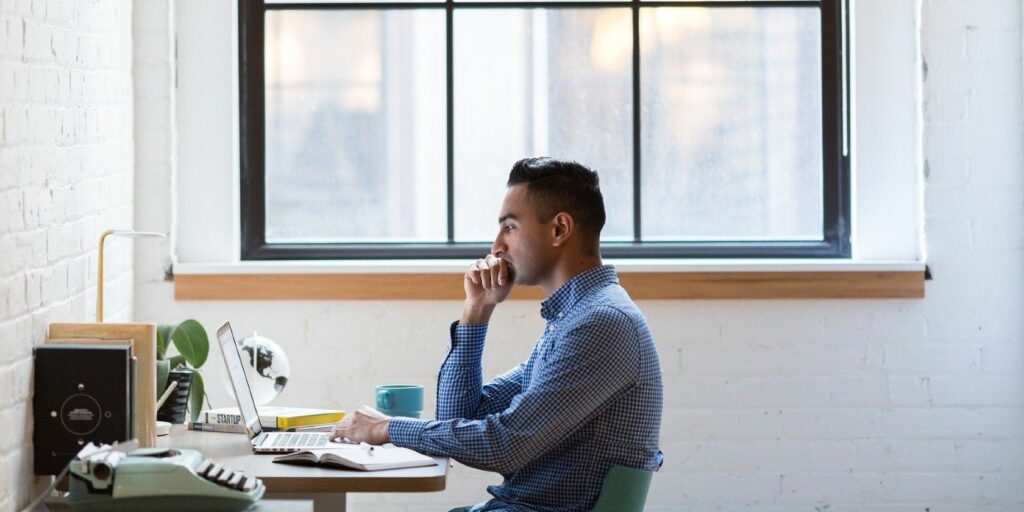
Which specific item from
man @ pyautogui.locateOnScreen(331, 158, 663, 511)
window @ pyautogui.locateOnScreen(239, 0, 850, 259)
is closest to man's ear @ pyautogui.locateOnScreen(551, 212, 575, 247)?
man @ pyautogui.locateOnScreen(331, 158, 663, 511)

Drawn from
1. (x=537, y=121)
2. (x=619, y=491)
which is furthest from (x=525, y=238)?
(x=537, y=121)

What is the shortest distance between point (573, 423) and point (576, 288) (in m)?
0.35

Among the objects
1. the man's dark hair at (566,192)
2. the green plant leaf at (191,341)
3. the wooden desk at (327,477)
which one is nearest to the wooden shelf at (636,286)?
the green plant leaf at (191,341)

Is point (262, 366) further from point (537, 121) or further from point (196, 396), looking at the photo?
point (537, 121)

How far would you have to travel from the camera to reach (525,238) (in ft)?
8.94

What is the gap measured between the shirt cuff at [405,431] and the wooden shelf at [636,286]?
119cm

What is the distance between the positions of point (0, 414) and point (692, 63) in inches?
90.8

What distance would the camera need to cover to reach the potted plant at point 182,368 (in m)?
2.82

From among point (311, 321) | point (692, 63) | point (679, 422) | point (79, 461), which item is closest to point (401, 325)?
point (311, 321)

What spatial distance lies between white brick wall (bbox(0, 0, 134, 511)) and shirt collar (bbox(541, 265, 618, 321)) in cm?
101

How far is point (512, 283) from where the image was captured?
9.39 feet

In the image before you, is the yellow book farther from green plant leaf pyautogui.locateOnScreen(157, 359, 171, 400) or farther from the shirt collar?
the shirt collar

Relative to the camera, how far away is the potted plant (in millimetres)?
2822

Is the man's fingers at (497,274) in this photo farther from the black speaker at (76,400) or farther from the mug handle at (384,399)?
the black speaker at (76,400)
